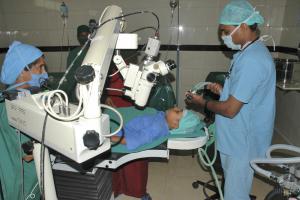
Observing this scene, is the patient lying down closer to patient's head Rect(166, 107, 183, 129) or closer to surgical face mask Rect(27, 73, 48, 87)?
patient's head Rect(166, 107, 183, 129)

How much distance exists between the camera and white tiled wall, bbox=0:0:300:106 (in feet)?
9.33

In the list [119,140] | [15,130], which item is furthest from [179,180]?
[15,130]

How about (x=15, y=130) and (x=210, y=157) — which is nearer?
(x=15, y=130)

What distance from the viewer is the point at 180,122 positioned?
135 centimetres

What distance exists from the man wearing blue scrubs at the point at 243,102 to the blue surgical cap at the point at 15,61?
923 millimetres

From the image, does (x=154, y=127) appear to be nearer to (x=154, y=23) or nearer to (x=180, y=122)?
(x=180, y=122)

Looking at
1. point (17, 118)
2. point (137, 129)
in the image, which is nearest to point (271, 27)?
point (137, 129)

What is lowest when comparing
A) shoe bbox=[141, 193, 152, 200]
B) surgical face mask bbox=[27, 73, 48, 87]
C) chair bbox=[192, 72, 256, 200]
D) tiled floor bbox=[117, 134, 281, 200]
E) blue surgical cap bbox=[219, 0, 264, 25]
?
tiled floor bbox=[117, 134, 281, 200]

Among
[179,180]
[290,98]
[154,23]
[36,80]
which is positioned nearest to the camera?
[36,80]

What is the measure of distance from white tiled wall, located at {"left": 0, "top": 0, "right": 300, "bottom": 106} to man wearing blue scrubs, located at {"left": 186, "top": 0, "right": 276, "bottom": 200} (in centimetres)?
156

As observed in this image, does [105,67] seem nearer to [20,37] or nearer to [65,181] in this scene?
[65,181]

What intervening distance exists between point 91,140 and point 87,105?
11cm

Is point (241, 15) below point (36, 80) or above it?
above

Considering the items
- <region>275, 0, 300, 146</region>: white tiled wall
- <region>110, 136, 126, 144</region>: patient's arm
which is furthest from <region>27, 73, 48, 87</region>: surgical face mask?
<region>275, 0, 300, 146</region>: white tiled wall
